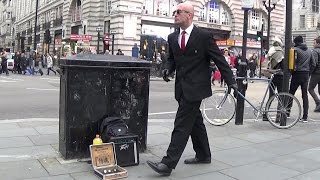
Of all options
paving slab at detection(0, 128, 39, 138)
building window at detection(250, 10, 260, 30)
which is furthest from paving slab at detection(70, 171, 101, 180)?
building window at detection(250, 10, 260, 30)

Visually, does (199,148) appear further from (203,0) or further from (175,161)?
(203,0)

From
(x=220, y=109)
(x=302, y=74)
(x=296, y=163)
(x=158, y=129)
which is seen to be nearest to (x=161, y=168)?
(x=296, y=163)

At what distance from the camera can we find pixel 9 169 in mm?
5262

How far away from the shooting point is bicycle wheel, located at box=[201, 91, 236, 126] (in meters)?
8.59

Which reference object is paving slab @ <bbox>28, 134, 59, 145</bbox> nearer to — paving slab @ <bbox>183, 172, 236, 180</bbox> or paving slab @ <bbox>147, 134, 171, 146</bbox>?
paving slab @ <bbox>147, 134, 171, 146</bbox>

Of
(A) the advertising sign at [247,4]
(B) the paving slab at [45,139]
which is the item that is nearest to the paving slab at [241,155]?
(B) the paving slab at [45,139]

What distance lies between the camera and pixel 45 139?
22.9ft

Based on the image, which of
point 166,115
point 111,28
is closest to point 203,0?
point 111,28

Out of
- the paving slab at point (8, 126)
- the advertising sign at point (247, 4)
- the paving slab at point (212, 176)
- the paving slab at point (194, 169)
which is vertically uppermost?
the advertising sign at point (247, 4)

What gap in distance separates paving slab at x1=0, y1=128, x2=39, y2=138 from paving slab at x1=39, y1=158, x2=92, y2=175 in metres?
1.83

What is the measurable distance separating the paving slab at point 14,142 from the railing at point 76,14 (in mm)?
42545

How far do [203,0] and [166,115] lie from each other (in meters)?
35.0

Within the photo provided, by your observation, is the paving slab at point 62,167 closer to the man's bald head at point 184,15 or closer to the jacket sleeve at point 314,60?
the man's bald head at point 184,15

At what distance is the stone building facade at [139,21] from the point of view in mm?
38406
